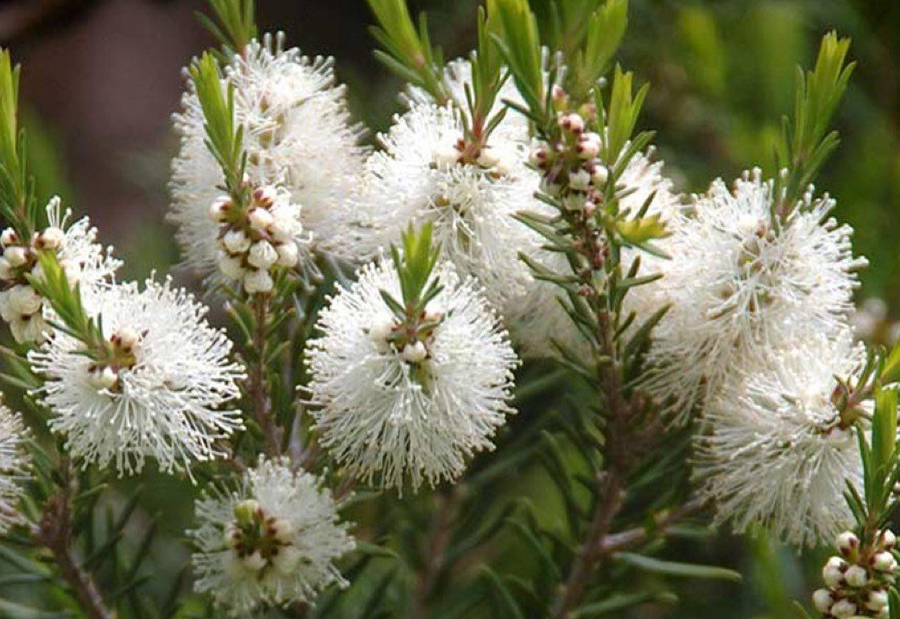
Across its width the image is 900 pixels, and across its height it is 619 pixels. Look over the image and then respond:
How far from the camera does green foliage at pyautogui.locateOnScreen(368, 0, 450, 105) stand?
2.64 feet

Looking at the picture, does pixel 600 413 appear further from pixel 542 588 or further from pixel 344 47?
pixel 344 47

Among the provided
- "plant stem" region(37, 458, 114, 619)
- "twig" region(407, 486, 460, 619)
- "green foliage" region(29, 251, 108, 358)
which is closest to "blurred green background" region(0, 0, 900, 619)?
"twig" region(407, 486, 460, 619)

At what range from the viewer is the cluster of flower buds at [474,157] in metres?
0.78

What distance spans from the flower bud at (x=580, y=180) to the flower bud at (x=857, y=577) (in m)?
0.24

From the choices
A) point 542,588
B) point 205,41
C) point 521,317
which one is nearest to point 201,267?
point 521,317

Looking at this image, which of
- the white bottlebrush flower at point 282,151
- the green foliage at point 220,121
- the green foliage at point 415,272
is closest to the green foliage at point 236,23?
the white bottlebrush flower at point 282,151

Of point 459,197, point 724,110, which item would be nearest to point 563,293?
point 459,197

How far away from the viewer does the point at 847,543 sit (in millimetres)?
728

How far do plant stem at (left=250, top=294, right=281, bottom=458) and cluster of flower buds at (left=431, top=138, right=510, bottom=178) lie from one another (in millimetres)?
125

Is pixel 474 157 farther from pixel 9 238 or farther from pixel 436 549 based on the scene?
pixel 436 549

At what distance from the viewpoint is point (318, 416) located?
766 millimetres

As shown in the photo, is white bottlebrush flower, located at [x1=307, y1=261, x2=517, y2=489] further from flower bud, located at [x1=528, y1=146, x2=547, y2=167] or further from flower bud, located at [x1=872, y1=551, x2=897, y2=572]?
flower bud, located at [x1=872, y1=551, x2=897, y2=572]

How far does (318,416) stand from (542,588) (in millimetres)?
248

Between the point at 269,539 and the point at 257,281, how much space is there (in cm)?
14
